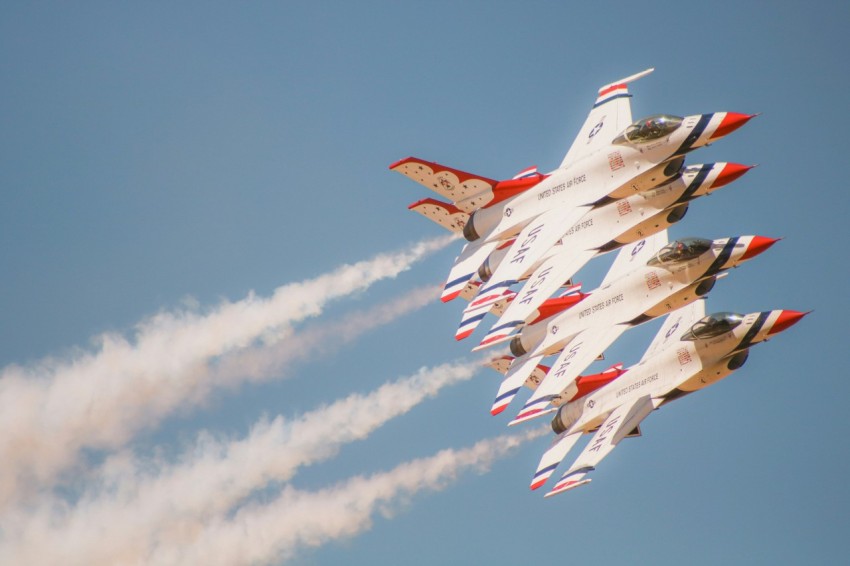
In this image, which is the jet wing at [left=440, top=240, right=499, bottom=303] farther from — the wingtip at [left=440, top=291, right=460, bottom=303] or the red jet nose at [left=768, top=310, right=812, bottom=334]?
the red jet nose at [left=768, top=310, right=812, bottom=334]

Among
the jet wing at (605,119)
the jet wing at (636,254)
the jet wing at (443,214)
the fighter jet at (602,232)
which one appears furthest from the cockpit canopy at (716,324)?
the jet wing at (443,214)

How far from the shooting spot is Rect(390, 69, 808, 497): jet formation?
198 feet

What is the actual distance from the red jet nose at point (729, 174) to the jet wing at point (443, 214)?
1128 cm

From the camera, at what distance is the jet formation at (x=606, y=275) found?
198 feet

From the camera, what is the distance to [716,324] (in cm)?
6053

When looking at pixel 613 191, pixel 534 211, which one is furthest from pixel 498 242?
pixel 613 191

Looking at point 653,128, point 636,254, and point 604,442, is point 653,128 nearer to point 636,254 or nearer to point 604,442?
point 636,254

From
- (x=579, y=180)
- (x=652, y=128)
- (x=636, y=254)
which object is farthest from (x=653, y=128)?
(x=636, y=254)

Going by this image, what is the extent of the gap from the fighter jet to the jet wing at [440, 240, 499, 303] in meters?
1.44

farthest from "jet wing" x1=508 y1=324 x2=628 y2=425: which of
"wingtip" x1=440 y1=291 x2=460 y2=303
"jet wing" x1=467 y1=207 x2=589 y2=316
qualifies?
"wingtip" x1=440 y1=291 x2=460 y2=303

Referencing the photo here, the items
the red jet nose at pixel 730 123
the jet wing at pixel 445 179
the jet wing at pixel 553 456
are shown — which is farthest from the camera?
the jet wing at pixel 445 179

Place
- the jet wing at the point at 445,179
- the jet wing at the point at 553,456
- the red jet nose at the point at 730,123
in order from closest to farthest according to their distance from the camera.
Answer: the red jet nose at the point at 730,123, the jet wing at the point at 553,456, the jet wing at the point at 445,179

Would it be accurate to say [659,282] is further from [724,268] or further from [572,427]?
[572,427]

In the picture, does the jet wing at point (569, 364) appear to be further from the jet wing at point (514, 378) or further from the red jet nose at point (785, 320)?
the red jet nose at point (785, 320)
